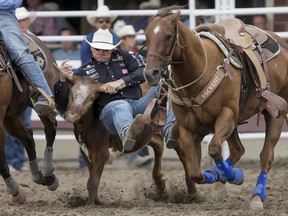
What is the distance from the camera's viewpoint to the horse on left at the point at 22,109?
870 centimetres

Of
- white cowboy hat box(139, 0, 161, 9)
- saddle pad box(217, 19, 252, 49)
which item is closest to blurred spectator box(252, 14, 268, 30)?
white cowboy hat box(139, 0, 161, 9)

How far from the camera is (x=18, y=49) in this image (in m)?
8.78

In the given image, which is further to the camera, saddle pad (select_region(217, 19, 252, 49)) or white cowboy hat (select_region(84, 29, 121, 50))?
white cowboy hat (select_region(84, 29, 121, 50))

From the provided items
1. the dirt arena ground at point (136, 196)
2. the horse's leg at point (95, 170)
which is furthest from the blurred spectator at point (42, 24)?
the horse's leg at point (95, 170)

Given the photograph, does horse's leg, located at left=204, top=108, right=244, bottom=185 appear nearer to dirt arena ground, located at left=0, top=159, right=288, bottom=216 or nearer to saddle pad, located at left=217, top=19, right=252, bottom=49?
dirt arena ground, located at left=0, top=159, right=288, bottom=216

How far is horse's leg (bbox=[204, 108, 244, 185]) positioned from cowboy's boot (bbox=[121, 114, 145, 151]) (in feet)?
2.05

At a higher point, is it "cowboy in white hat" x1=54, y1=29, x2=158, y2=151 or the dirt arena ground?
"cowboy in white hat" x1=54, y1=29, x2=158, y2=151

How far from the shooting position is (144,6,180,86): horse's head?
7449 mm

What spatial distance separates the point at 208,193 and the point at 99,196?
→ 1.13 m

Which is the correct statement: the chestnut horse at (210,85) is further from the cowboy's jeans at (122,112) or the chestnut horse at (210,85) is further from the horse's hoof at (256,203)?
the cowboy's jeans at (122,112)

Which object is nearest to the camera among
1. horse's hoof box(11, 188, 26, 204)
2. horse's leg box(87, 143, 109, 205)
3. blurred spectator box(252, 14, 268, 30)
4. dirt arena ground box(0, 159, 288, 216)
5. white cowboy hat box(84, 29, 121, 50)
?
dirt arena ground box(0, 159, 288, 216)

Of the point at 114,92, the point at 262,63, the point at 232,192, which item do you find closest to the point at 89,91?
the point at 114,92

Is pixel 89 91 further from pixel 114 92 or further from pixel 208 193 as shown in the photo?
pixel 208 193

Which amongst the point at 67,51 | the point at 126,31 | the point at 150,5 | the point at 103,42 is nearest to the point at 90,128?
the point at 103,42
